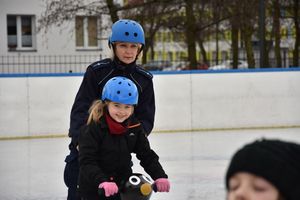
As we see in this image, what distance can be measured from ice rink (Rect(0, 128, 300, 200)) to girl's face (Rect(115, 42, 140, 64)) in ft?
9.15

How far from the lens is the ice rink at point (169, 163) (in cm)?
654

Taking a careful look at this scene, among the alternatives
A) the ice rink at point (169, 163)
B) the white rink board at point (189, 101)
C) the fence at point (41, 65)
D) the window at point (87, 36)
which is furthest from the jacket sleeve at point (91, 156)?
the window at point (87, 36)

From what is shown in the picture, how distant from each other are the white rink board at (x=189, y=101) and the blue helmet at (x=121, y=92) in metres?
8.83

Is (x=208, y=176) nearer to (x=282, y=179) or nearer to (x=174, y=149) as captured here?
(x=174, y=149)

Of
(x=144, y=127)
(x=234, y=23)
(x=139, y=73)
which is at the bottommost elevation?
(x=144, y=127)

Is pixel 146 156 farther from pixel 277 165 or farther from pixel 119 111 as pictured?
pixel 277 165

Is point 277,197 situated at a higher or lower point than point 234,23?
lower

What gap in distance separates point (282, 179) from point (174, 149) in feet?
28.3

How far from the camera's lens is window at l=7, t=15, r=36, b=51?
24.7m

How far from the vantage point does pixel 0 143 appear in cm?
1105

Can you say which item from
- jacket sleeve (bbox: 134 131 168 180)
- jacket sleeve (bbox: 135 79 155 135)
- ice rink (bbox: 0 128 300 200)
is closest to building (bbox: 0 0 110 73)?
ice rink (bbox: 0 128 300 200)

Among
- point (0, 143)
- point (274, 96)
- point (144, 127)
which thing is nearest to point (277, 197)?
point (144, 127)

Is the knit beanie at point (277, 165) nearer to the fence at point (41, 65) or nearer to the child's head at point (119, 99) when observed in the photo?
the child's head at point (119, 99)

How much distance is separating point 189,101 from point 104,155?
370 inches
